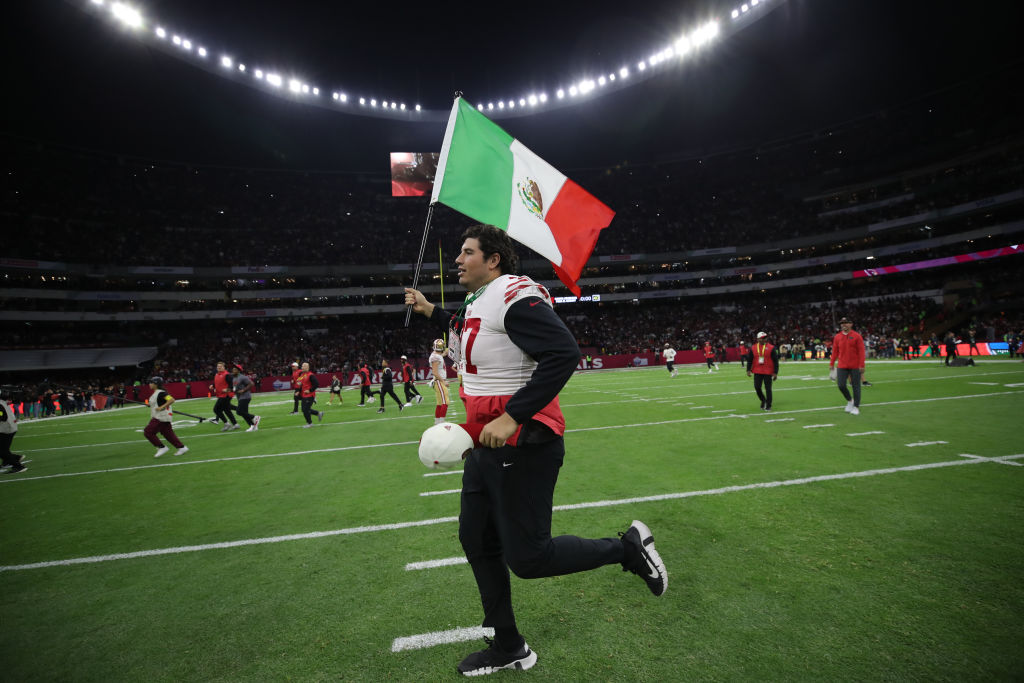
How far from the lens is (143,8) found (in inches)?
1089

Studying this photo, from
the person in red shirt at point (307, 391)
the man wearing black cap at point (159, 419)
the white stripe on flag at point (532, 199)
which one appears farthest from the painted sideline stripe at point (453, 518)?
the person in red shirt at point (307, 391)

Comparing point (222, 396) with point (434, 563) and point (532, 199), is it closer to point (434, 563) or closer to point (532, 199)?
point (434, 563)

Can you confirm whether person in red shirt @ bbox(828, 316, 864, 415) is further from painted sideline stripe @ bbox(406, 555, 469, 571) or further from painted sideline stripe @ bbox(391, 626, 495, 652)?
painted sideline stripe @ bbox(391, 626, 495, 652)

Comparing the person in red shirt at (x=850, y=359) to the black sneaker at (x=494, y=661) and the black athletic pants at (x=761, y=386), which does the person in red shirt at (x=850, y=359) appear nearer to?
the black athletic pants at (x=761, y=386)

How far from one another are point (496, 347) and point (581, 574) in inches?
86.8

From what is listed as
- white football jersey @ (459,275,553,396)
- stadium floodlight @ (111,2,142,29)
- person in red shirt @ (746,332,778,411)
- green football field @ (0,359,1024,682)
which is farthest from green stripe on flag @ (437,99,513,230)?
stadium floodlight @ (111,2,142,29)

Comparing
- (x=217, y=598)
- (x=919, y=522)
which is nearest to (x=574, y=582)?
(x=217, y=598)

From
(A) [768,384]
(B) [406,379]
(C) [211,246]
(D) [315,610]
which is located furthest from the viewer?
(C) [211,246]

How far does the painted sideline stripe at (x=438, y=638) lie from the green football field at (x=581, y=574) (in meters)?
0.01

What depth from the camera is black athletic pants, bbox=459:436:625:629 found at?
219 centimetres

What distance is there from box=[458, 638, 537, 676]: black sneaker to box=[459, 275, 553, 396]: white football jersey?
1.40m

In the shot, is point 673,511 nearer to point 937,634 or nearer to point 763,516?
point 763,516

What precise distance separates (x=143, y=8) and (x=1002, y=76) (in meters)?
71.4

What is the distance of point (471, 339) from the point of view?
2.40 metres
